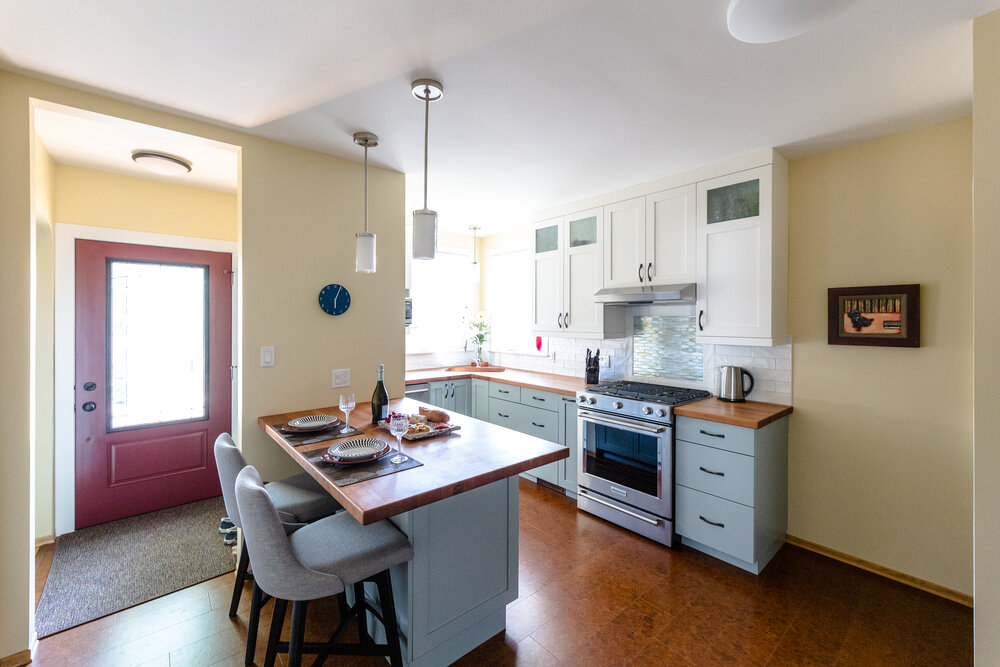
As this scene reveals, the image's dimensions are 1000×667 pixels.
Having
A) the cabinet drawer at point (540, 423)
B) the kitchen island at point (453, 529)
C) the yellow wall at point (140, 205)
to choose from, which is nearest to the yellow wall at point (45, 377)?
the yellow wall at point (140, 205)

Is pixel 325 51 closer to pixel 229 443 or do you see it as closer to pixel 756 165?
pixel 229 443

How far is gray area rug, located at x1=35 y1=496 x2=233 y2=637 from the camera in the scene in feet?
7.19

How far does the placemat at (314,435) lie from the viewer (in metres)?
2.04

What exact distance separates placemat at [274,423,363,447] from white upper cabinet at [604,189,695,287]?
2292 mm

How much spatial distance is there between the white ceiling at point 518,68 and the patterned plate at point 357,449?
62.6 inches

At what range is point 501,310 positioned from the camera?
5.12m

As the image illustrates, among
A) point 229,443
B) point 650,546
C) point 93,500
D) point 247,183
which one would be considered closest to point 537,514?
point 650,546

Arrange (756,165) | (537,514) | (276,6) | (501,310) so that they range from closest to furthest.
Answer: (276,6), (756,165), (537,514), (501,310)

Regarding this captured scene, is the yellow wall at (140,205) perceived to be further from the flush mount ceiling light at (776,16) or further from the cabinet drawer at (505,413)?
the flush mount ceiling light at (776,16)

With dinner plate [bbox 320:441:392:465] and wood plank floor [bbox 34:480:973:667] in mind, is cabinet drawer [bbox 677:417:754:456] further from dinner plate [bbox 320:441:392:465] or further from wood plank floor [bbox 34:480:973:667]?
dinner plate [bbox 320:441:392:465]

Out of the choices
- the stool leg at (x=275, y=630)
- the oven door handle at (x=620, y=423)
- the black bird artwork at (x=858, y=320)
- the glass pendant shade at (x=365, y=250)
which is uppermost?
the glass pendant shade at (x=365, y=250)

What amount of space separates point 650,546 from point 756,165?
2.53m

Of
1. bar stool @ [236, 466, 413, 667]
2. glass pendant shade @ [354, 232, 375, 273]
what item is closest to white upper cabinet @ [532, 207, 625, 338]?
glass pendant shade @ [354, 232, 375, 273]

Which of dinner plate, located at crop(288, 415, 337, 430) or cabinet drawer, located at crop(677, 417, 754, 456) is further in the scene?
cabinet drawer, located at crop(677, 417, 754, 456)
